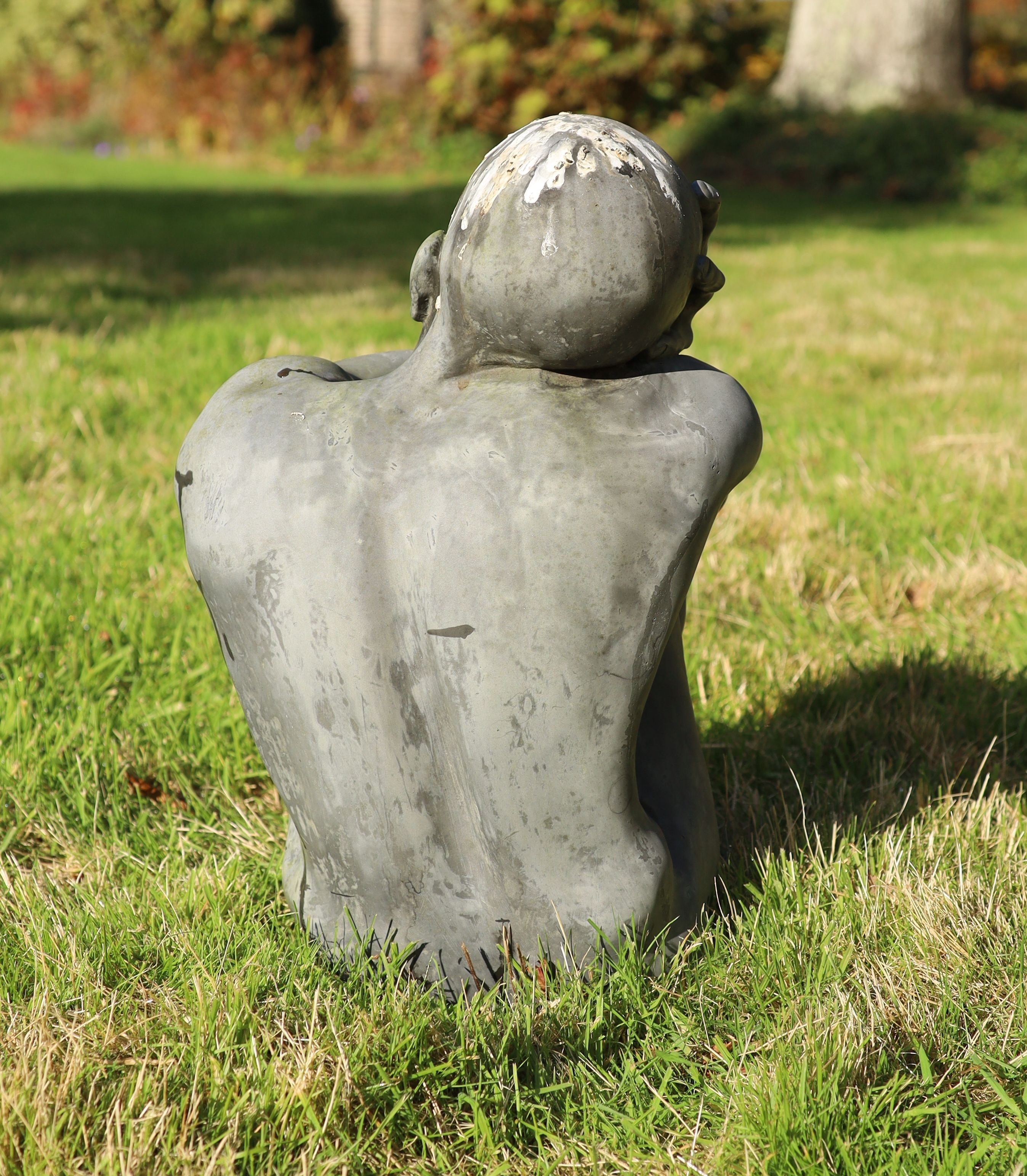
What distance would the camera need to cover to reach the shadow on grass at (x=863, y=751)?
2.05 metres

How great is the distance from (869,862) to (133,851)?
1.29 m

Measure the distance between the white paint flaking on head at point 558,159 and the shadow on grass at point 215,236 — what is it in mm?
4531

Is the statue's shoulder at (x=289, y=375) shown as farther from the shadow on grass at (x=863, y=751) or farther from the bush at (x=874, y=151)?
the bush at (x=874, y=151)

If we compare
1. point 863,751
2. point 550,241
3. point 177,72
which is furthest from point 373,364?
point 177,72

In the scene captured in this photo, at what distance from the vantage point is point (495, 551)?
1.42 meters

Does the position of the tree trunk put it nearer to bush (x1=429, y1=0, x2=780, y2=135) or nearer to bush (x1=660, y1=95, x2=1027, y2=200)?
bush (x1=660, y1=95, x2=1027, y2=200)

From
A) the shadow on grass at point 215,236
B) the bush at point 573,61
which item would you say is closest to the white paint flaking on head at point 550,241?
the shadow on grass at point 215,236

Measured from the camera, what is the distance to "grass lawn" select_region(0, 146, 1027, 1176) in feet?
4.57

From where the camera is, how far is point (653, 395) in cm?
148

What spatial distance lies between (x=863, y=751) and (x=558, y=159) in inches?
55.7

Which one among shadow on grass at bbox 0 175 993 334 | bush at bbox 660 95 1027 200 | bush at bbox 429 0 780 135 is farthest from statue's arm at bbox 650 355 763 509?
bush at bbox 429 0 780 135

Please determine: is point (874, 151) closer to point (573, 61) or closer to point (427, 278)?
point (573, 61)

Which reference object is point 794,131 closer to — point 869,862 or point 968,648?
point 968,648

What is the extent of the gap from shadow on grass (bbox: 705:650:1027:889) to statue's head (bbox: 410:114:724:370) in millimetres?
913
